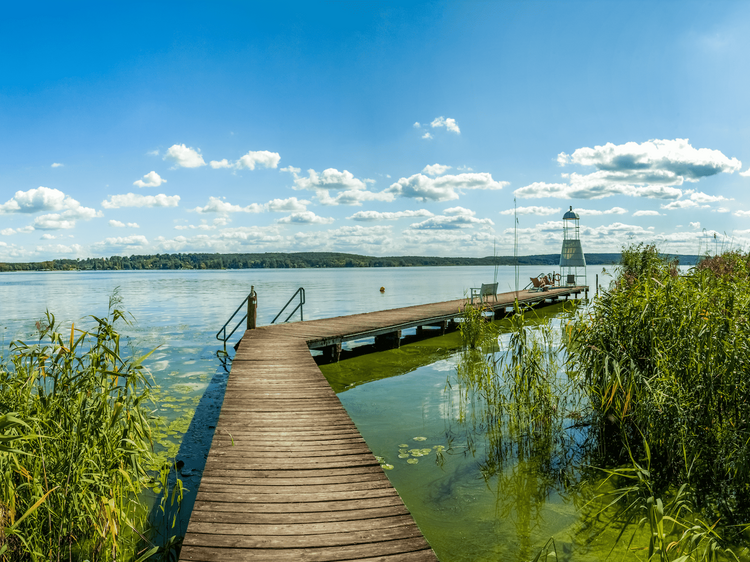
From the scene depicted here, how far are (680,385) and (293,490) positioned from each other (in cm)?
352

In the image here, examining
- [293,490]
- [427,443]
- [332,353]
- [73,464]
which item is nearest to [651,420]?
[427,443]

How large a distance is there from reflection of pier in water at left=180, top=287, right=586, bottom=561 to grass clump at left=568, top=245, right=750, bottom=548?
5.97 feet

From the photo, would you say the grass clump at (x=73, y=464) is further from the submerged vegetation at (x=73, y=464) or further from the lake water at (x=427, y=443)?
the lake water at (x=427, y=443)

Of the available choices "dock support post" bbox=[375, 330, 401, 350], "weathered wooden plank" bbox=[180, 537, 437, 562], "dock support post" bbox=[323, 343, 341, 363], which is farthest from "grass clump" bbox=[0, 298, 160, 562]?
"dock support post" bbox=[375, 330, 401, 350]

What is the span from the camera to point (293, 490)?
3.46m

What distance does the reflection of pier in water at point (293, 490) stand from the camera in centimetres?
276

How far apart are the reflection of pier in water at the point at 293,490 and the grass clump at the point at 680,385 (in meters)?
1.82

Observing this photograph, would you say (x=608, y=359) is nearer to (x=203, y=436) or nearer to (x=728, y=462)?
(x=728, y=462)

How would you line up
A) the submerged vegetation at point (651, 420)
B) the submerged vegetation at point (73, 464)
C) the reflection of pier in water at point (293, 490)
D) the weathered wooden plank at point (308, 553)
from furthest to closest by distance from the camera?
the submerged vegetation at point (651, 420), the submerged vegetation at point (73, 464), the reflection of pier in water at point (293, 490), the weathered wooden plank at point (308, 553)

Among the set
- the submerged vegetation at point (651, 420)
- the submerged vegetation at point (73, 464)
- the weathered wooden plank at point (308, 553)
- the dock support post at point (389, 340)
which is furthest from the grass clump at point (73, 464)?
the dock support post at point (389, 340)

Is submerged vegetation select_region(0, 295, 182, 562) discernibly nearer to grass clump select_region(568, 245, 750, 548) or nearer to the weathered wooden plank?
the weathered wooden plank

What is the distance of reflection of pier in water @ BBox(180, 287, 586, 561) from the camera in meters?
2.76

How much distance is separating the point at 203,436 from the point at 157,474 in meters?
1.21

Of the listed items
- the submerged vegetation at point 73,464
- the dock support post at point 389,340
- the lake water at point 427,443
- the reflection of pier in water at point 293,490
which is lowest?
the lake water at point 427,443
